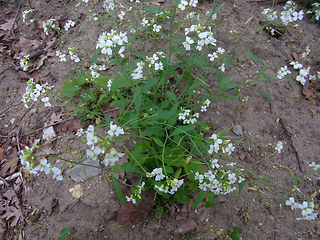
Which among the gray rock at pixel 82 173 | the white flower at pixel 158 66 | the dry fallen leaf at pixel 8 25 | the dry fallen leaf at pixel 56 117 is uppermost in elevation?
the white flower at pixel 158 66

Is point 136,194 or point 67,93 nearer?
point 136,194

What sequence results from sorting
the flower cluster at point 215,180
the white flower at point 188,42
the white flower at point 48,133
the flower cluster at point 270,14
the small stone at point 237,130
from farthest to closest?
the white flower at point 48,133
the small stone at point 237,130
the flower cluster at point 270,14
the white flower at point 188,42
the flower cluster at point 215,180

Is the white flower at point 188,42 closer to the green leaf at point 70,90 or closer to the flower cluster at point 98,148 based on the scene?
the flower cluster at point 98,148

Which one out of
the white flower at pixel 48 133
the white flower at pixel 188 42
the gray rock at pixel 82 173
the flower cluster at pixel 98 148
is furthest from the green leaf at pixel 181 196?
the white flower at pixel 48 133

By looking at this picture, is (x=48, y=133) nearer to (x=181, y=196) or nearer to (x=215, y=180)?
(x=181, y=196)

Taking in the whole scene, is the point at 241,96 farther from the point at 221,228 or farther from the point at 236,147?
the point at 221,228

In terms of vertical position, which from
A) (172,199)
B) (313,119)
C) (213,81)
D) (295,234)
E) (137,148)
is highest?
(137,148)

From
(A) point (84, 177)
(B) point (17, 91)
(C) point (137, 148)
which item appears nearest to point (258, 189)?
(C) point (137, 148)

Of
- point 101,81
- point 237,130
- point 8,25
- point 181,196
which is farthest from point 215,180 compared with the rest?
point 8,25
